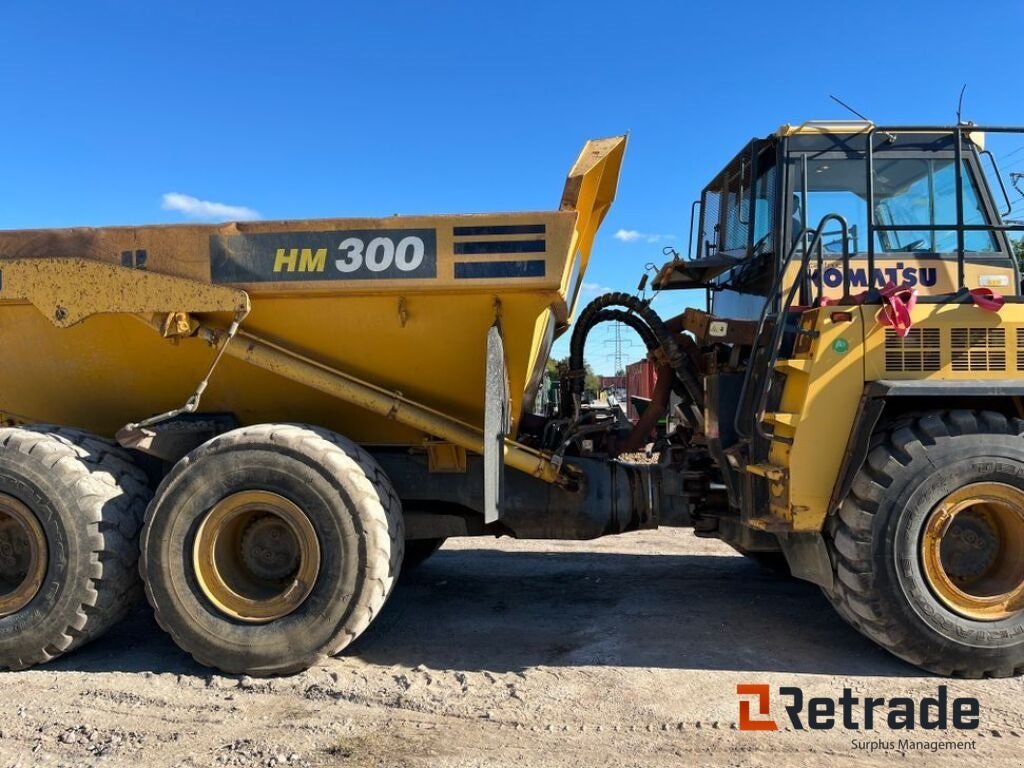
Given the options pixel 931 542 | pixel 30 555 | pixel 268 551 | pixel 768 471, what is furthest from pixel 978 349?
pixel 30 555

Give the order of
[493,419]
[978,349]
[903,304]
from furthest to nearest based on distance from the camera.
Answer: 1. [493,419]
2. [978,349]
3. [903,304]

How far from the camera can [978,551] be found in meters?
3.76

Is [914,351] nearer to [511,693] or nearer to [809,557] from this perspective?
[809,557]

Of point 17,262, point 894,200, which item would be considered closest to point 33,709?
point 17,262

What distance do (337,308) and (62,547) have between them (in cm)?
189

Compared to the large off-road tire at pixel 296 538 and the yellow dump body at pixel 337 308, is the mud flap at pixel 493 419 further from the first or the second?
the large off-road tire at pixel 296 538

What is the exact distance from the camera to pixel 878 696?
337cm

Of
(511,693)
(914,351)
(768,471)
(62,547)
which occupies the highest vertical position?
(914,351)

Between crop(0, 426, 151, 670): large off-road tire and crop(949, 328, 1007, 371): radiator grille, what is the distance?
14.6ft

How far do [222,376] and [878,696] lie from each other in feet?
12.9

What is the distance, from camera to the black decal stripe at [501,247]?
3.84 m

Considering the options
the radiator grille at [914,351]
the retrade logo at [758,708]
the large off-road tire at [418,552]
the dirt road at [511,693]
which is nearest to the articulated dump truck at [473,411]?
the radiator grille at [914,351]

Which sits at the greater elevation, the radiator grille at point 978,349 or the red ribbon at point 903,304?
the red ribbon at point 903,304

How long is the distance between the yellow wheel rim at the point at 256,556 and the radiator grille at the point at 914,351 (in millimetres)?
3092
